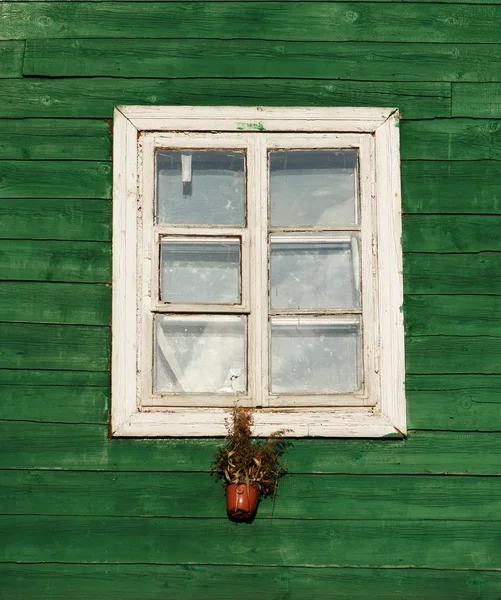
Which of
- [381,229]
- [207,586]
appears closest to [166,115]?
[381,229]

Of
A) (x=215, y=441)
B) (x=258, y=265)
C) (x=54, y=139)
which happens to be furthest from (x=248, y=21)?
(x=215, y=441)

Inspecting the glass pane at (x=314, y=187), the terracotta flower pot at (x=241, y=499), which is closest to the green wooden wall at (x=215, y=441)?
the terracotta flower pot at (x=241, y=499)

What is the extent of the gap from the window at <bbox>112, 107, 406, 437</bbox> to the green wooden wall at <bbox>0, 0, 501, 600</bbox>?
9 cm

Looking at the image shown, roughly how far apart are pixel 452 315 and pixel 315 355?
Answer: 64 centimetres

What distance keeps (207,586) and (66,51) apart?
2.52 m

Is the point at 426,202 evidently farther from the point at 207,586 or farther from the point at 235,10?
the point at 207,586

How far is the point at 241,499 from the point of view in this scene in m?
3.79

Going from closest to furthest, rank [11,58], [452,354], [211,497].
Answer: [211,497] < [452,354] < [11,58]

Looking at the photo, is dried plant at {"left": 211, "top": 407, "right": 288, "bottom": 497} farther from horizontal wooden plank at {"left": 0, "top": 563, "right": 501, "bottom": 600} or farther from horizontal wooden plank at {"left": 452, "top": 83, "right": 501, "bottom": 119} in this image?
horizontal wooden plank at {"left": 452, "top": 83, "right": 501, "bottom": 119}

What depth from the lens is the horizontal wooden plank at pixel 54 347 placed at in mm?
4000

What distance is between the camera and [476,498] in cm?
394

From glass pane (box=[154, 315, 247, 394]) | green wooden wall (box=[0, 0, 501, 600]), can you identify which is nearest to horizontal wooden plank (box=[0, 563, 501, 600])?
green wooden wall (box=[0, 0, 501, 600])

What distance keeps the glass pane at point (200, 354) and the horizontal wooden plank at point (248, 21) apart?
136 centimetres

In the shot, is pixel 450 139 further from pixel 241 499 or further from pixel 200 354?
pixel 241 499
